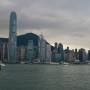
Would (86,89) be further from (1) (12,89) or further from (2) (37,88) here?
(1) (12,89)

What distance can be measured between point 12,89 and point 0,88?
4.39 metres

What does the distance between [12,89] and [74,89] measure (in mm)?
17725

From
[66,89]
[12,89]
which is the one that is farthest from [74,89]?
[12,89]

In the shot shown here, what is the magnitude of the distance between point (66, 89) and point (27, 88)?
11063 millimetres

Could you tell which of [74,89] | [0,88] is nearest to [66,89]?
[74,89]

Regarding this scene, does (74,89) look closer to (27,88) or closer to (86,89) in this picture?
(86,89)

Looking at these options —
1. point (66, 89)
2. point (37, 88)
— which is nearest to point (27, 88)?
point (37, 88)

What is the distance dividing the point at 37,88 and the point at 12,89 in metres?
8.25

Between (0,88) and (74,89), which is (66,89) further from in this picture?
(0,88)

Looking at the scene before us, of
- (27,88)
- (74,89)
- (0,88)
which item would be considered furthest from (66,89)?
(0,88)

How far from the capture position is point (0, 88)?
338 ft

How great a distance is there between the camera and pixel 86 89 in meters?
105

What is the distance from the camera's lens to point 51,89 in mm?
102812

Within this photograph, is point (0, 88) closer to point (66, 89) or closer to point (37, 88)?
point (37, 88)
